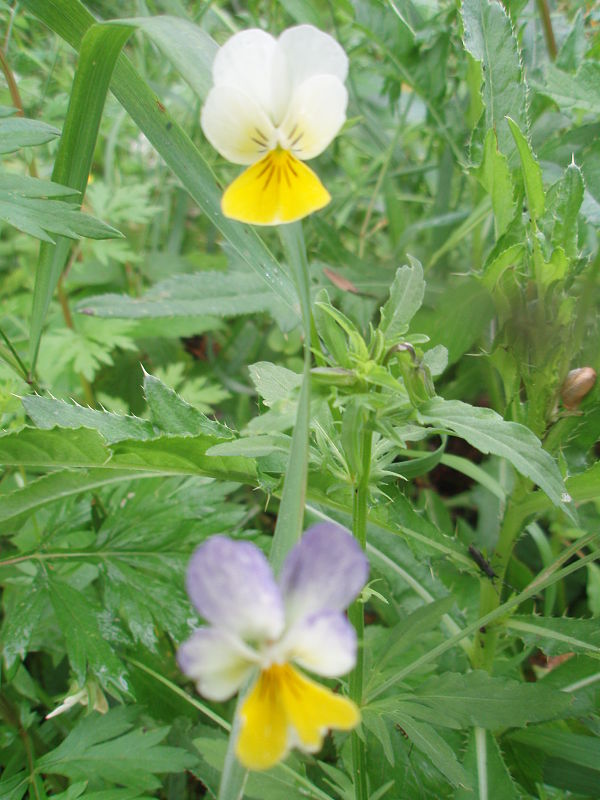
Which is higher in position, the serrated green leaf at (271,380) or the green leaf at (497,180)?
the green leaf at (497,180)

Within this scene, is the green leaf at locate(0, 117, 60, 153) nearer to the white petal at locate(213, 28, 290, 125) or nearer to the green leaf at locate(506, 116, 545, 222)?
the white petal at locate(213, 28, 290, 125)

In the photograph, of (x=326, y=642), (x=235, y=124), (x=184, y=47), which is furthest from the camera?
(x=184, y=47)

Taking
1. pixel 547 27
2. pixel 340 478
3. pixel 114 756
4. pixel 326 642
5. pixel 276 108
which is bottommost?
pixel 114 756

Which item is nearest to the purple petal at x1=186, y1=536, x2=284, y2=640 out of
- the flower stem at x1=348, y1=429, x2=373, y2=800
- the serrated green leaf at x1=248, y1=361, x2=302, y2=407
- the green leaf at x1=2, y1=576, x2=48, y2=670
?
the flower stem at x1=348, y1=429, x2=373, y2=800

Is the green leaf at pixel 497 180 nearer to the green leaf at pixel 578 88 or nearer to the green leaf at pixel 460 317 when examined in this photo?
the green leaf at pixel 460 317

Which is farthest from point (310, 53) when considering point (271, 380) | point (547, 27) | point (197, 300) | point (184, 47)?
point (547, 27)

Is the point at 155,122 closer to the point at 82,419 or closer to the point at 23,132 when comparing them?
the point at 23,132

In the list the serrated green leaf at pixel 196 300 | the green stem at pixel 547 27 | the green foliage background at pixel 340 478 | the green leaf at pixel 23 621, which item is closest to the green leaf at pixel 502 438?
the green foliage background at pixel 340 478
